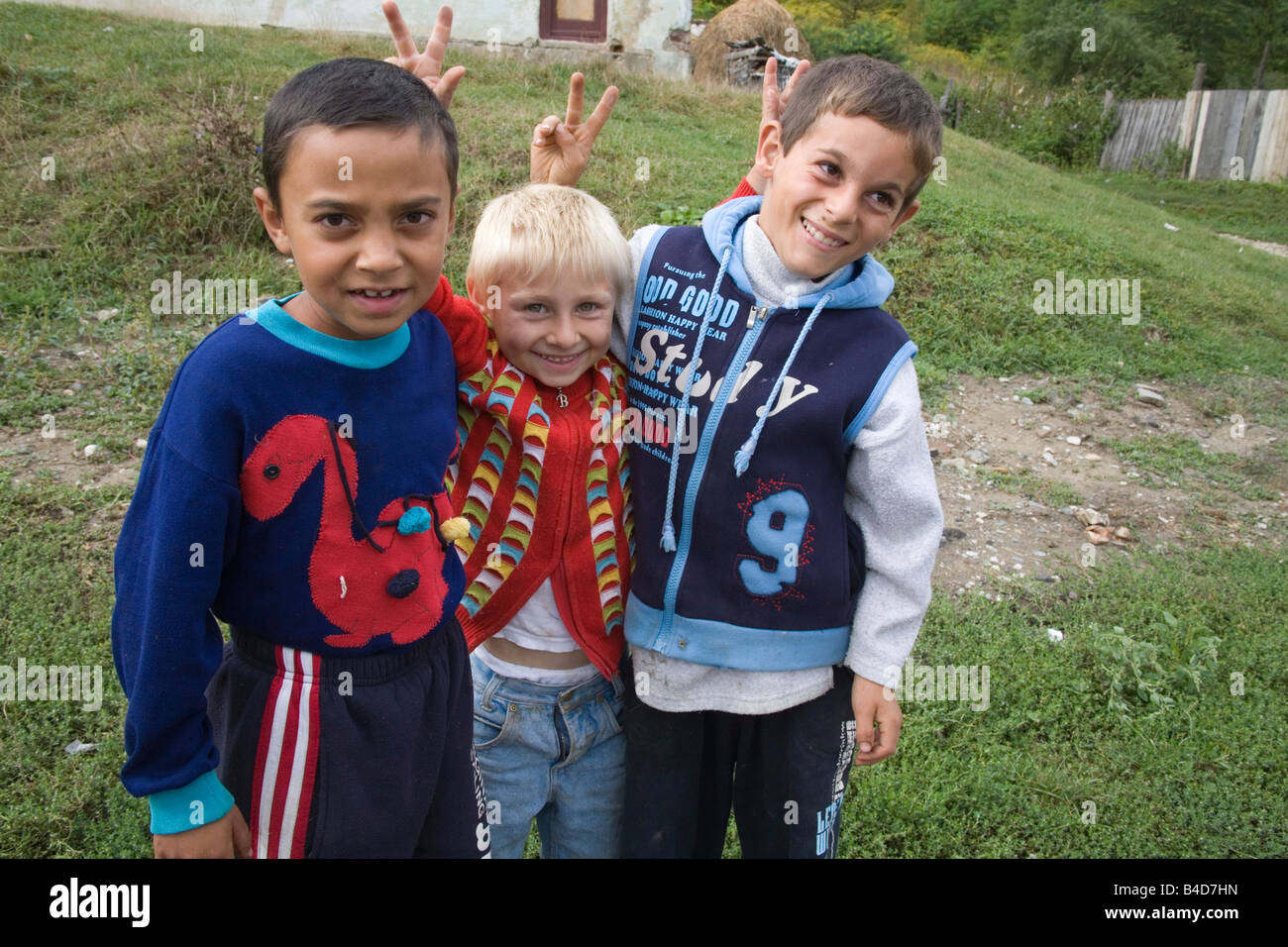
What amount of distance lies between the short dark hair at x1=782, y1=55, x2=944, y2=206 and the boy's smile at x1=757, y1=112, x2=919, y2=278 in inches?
0.7

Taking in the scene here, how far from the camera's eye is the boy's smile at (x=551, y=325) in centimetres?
173

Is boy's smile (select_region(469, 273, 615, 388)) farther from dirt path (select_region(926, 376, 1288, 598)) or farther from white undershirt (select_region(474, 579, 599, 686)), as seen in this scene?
dirt path (select_region(926, 376, 1288, 598))

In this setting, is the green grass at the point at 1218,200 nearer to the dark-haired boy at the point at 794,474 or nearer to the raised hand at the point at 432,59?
the dark-haired boy at the point at 794,474

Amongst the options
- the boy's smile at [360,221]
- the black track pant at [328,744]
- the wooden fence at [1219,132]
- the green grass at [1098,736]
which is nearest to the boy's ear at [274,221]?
the boy's smile at [360,221]

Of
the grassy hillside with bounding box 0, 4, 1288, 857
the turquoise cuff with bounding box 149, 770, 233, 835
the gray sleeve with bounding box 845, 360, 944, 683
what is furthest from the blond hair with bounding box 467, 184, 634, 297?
the grassy hillside with bounding box 0, 4, 1288, 857

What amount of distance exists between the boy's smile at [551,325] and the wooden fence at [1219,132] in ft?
51.9

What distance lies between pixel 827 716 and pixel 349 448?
105 cm

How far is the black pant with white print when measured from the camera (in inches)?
73.9

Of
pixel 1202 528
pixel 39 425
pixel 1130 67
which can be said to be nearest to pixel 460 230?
pixel 39 425

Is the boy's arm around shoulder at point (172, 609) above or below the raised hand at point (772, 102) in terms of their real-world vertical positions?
below

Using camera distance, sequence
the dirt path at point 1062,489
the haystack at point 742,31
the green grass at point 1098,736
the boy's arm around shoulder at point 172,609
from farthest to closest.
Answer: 1. the haystack at point 742,31
2. the dirt path at point 1062,489
3. the green grass at point 1098,736
4. the boy's arm around shoulder at point 172,609

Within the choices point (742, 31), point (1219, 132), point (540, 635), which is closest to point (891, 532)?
point (540, 635)
